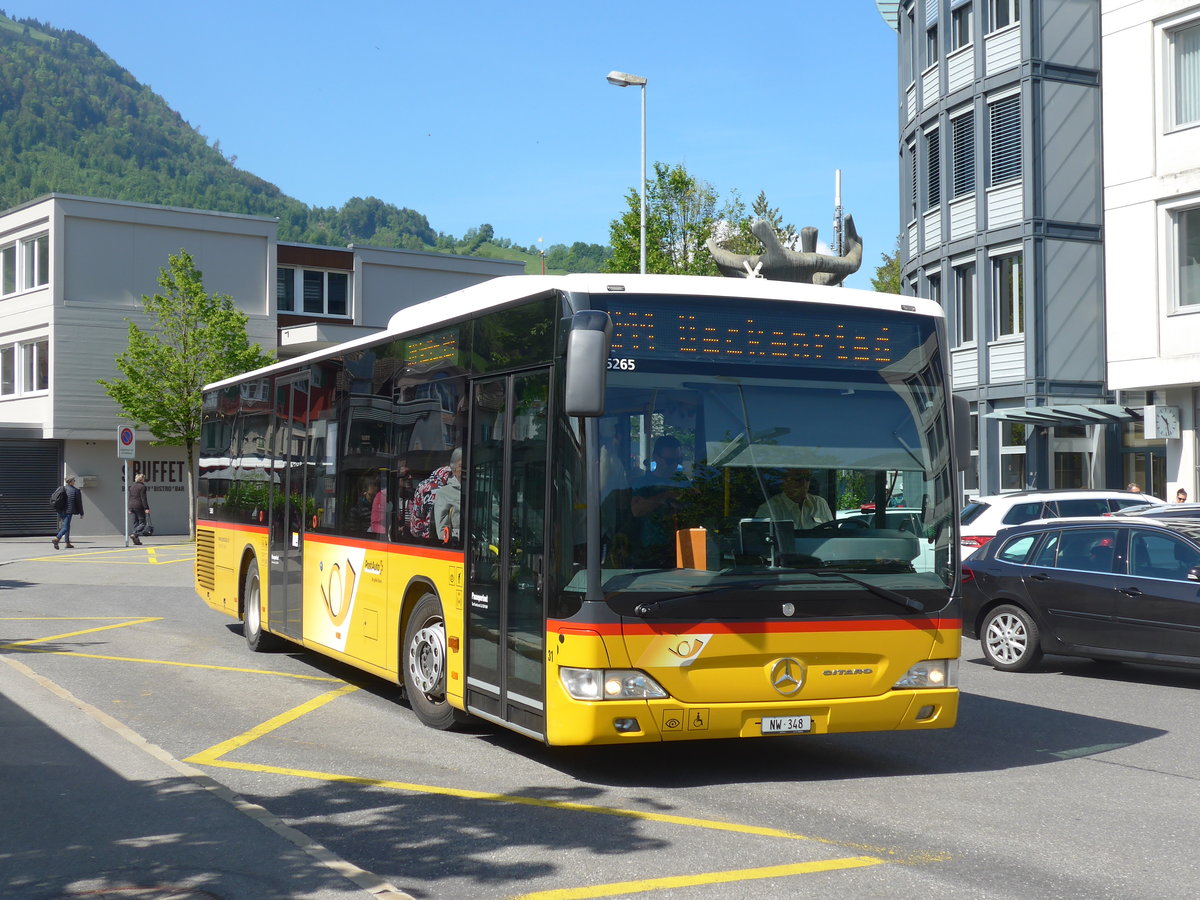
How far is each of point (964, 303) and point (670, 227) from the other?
1005cm

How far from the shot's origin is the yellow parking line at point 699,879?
18.4 feet

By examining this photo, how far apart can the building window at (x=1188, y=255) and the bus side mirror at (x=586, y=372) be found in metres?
20.9

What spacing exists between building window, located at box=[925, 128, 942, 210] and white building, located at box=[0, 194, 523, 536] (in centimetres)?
2071

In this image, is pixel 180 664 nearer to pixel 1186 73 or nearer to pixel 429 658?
pixel 429 658

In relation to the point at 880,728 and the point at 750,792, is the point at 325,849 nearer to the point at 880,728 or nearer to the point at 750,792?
the point at 750,792

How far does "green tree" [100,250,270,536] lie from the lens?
42656mm

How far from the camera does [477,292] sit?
30.9 feet

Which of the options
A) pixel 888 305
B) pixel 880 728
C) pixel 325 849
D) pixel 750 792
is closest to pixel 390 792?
pixel 325 849

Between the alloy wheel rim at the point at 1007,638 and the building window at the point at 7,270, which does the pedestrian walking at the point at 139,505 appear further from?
the alloy wheel rim at the point at 1007,638

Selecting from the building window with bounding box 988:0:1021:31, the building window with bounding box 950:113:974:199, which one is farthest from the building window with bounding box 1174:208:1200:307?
the building window with bounding box 988:0:1021:31

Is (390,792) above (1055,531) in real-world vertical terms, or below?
below

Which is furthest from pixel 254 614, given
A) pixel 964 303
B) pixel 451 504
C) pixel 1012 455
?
pixel 964 303

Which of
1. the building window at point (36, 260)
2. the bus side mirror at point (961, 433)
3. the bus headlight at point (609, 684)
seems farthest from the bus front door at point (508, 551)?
the building window at point (36, 260)

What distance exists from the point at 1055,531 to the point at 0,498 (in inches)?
1493
